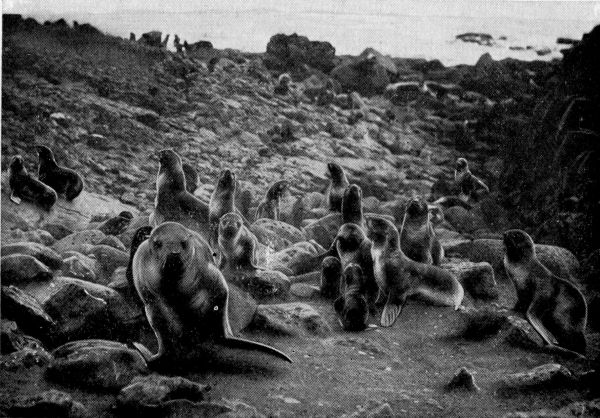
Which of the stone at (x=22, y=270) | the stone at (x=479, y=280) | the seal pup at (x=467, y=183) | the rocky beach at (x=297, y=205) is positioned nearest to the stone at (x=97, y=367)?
the rocky beach at (x=297, y=205)

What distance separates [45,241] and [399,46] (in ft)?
10.2

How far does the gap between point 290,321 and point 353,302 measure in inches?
17.8

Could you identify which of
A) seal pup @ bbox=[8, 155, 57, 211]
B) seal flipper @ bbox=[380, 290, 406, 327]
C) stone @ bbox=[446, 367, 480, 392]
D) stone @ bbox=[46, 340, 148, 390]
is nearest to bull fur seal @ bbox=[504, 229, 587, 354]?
stone @ bbox=[446, 367, 480, 392]

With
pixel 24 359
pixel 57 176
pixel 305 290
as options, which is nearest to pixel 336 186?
pixel 305 290

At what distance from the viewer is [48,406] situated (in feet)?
11.4

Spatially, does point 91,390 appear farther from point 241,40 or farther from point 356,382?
point 241,40

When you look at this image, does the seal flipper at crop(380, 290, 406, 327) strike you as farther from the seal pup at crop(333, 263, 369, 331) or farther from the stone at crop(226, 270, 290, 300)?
the stone at crop(226, 270, 290, 300)

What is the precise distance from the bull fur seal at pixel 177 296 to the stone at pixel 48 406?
1.59 feet

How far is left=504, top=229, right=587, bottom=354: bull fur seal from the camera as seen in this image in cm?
430

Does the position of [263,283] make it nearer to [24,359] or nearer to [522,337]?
[24,359]

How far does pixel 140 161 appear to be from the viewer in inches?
186

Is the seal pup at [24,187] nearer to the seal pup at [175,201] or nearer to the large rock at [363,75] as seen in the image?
the seal pup at [175,201]

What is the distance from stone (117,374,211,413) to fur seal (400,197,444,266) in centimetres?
198

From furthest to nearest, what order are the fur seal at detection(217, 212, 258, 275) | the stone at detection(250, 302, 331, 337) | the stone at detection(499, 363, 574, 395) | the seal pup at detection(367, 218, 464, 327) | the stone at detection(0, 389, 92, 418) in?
the seal pup at detection(367, 218, 464, 327) < the fur seal at detection(217, 212, 258, 275) < the stone at detection(250, 302, 331, 337) < the stone at detection(499, 363, 574, 395) < the stone at detection(0, 389, 92, 418)
